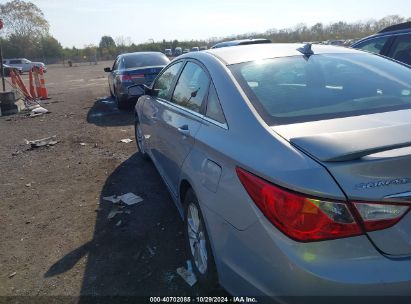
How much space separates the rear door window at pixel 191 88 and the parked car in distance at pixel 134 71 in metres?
7.10

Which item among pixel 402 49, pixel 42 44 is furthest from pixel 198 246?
pixel 42 44

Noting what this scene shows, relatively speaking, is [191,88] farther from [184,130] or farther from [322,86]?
[322,86]

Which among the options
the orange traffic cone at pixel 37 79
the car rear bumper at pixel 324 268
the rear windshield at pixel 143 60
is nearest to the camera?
the car rear bumper at pixel 324 268

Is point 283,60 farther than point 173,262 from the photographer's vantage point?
No

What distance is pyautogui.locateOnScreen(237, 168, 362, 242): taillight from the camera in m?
1.71

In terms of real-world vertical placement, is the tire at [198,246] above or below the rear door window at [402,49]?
below

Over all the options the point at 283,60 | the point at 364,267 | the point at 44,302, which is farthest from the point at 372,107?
the point at 44,302

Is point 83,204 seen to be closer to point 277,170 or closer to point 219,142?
point 219,142

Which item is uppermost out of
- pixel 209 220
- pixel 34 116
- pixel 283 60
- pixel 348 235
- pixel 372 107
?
pixel 283 60

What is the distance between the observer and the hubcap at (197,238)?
283 cm

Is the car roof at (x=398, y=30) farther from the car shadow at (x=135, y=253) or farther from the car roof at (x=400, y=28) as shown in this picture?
the car shadow at (x=135, y=253)

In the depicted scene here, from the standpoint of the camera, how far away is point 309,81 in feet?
9.24

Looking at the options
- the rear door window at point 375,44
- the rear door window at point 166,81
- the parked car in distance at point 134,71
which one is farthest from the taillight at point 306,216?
the parked car in distance at point 134,71

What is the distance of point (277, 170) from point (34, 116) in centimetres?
1156
